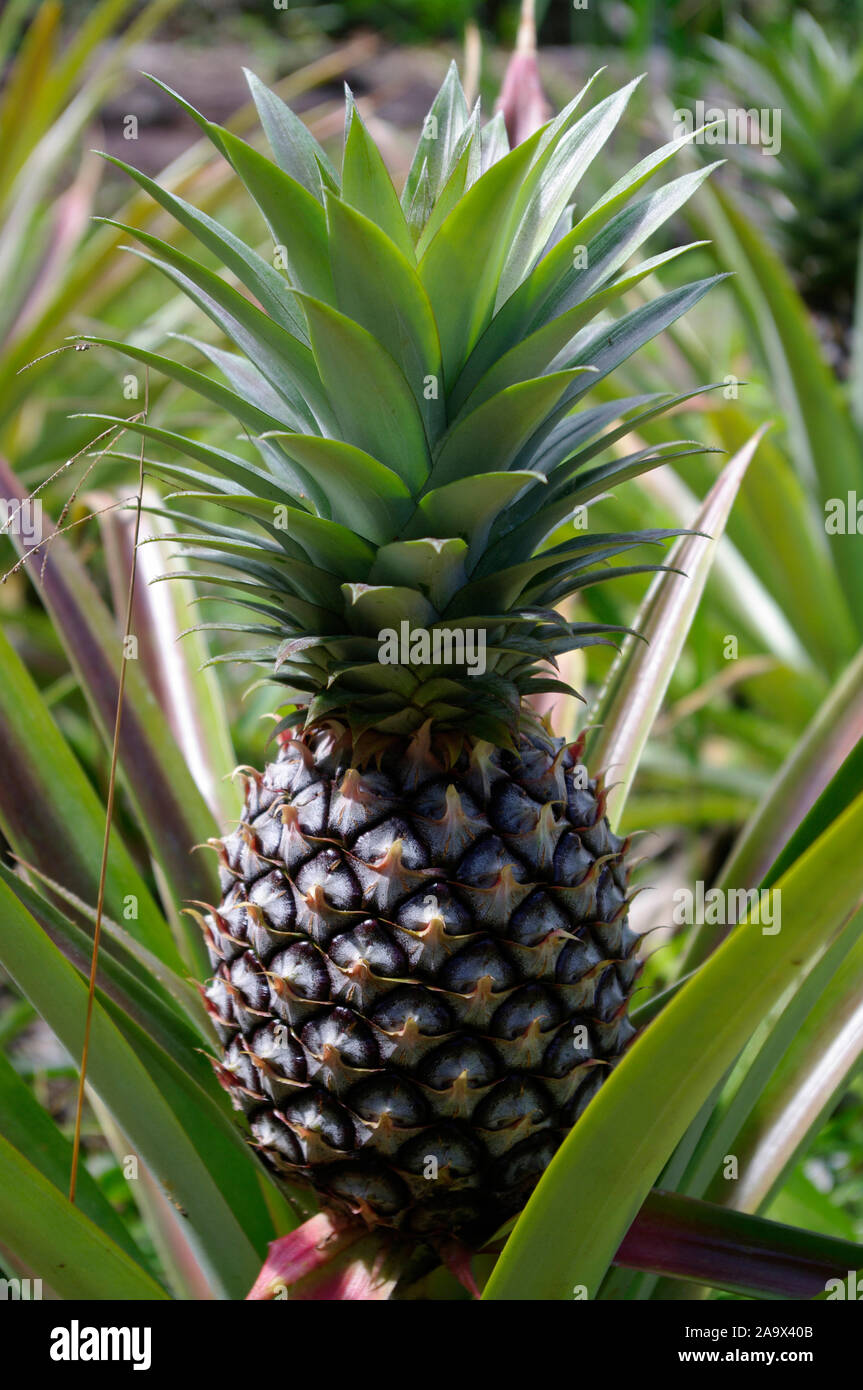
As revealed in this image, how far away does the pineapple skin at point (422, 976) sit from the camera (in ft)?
2.44

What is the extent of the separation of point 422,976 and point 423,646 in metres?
0.23

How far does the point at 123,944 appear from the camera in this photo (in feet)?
2.89

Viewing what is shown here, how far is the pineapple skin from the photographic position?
0.74 metres

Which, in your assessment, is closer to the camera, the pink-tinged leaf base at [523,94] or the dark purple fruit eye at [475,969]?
the dark purple fruit eye at [475,969]

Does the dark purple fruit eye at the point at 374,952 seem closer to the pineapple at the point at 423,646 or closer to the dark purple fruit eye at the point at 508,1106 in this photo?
the pineapple at the point at 423,646

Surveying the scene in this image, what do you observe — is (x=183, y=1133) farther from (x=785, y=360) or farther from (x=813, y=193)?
(x=813, y=193)
